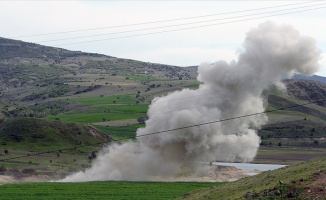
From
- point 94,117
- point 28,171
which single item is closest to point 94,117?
point 94,117

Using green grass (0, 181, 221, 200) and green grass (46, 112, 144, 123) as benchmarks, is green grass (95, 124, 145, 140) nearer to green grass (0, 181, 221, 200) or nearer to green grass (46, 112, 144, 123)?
green grass (46, 112, 144, 123)

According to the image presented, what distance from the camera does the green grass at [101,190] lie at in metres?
62.6

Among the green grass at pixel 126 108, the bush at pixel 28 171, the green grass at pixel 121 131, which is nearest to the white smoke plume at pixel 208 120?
the bush at pixel 28 171

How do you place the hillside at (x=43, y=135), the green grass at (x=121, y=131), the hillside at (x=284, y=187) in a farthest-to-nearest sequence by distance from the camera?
the green grass at (x=121, y=131)
the hillside at (x=43, y=135)
the hillside at (x=284, y=187)

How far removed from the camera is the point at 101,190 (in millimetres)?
68500

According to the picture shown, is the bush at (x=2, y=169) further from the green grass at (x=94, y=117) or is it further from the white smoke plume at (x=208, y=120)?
Result: the green grass at (x=94, y=117)

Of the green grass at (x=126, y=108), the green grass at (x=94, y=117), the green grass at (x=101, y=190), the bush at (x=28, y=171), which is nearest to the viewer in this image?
the green grass at (x=101, y=190)

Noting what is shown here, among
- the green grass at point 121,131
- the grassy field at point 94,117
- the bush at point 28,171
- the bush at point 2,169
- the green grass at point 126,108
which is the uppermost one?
the green grass at point 126,108

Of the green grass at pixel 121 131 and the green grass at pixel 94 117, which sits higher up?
the green grass at pixel 94 117

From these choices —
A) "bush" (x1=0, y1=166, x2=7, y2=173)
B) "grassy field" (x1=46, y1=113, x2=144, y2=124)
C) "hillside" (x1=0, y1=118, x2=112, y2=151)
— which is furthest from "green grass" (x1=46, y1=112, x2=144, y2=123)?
"bush" (x1=0, y1=166, x2=7, y2=173)

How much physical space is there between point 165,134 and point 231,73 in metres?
12.1

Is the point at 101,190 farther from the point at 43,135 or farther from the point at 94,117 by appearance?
the point at 94,117

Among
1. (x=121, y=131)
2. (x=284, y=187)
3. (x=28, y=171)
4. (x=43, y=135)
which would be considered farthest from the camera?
(x=121, y=131)

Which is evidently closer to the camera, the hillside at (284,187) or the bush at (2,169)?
the hillside at (284,187)
